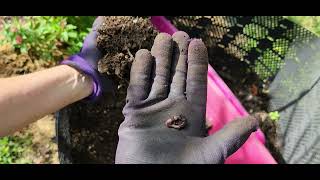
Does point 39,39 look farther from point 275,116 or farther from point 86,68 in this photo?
point 275,116

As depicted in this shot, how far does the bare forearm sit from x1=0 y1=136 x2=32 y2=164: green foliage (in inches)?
13.3

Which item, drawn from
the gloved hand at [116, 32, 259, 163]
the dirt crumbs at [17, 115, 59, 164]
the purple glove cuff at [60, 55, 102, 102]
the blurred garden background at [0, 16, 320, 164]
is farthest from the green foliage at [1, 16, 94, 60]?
the gloved hand at [116, 32, 259, 163]

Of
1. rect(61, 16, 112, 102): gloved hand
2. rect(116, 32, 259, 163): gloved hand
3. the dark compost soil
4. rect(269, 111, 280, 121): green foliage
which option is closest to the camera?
rect(116, 32, 259, 163): gloved hand

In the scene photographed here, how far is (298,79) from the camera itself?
2062 mm

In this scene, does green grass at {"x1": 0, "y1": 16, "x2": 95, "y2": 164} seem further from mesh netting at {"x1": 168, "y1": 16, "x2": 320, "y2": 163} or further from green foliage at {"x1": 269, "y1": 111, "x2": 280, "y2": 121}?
green foliage at {"x1": 269, "y1": 111, "x2": 280, "y2": 121}

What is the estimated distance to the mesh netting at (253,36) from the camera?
2.03 m

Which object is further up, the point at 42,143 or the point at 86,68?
the point at 86,68

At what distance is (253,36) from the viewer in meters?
2.09

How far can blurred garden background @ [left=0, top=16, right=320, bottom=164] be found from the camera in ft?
6.79

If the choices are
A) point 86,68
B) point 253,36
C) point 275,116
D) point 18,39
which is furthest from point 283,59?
point 18,39

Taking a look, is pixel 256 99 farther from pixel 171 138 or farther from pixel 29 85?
pixel 29 85

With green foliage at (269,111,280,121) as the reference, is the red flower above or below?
above

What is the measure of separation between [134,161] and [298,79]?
985mm

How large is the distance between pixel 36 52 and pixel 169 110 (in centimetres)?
91
